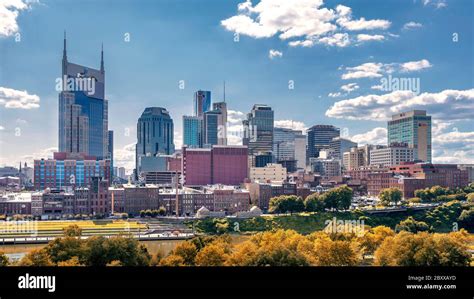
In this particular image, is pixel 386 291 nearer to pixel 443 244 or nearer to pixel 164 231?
pixel 443 244

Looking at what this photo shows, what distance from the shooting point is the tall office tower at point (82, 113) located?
98500mm

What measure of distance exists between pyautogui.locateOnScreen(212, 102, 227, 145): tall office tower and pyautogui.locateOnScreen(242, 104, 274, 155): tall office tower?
14.5 feet

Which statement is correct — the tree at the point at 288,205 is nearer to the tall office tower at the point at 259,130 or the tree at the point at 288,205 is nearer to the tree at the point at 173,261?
the tree at the point at 173,261

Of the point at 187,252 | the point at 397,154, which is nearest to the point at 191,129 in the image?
the point at 397,154

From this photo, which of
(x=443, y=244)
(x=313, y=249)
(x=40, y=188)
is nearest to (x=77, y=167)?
(x=40, y=188)

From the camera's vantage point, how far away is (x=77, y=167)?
2687 inches

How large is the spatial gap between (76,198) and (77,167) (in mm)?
25240

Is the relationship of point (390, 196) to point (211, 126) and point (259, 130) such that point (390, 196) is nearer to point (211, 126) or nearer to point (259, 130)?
point (259, 130)

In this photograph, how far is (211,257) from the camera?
16.4 m

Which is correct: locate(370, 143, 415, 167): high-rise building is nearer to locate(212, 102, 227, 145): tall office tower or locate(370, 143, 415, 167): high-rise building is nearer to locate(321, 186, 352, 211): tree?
locate(212, 102, 227, 145): tall office tower

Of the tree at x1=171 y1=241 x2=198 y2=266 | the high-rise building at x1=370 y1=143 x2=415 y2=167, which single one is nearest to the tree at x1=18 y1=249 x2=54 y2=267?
the tree at x1=171 y1=241 x2=198 y2=266

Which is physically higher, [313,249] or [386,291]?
[386,291]

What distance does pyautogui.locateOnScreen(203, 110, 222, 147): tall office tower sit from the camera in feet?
352

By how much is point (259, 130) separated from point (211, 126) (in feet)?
47.1
